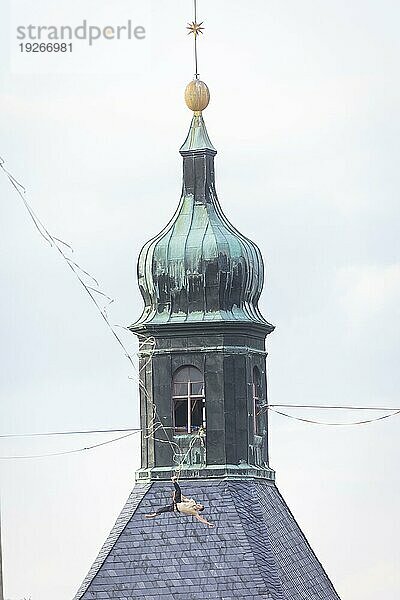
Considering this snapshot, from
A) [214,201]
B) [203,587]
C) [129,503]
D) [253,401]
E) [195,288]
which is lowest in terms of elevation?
[203,587]

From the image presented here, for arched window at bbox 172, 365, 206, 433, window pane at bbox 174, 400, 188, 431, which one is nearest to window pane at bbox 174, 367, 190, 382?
arched window at bbox 172, 365, 206, 433

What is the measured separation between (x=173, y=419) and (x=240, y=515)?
7.70 feet

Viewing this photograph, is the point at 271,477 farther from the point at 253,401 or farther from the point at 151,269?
the point at 151,269

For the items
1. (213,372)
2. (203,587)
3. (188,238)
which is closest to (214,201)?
(188,238)

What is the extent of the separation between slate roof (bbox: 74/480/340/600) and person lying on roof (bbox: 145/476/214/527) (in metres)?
0.10

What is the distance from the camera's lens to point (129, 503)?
29203 mm

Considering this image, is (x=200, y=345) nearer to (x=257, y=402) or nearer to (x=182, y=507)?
(x=257, y=402)

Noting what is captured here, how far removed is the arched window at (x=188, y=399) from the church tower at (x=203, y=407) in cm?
2

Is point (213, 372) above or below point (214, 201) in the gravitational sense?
below

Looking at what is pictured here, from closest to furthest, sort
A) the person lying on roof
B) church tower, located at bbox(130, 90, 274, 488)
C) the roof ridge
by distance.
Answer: the roof ridge, the person lying on roof, church tower, located at bbox(130, 90, 274, 488)

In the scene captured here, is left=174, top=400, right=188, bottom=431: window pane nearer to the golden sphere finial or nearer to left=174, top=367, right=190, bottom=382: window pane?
left=174, top=367, right=190, bottom=382: window pane

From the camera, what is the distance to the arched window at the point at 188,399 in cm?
2953

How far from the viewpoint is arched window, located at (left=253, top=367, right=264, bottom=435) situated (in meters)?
30.3

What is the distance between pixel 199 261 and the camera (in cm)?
2980
